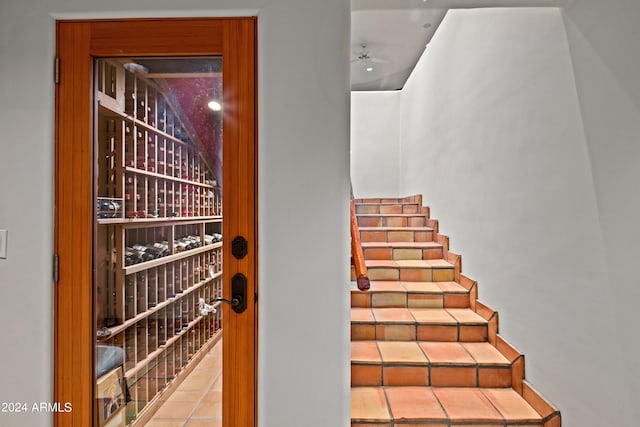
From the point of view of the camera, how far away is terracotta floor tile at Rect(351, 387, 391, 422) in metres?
1.84

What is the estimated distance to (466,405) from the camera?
6.36 feet

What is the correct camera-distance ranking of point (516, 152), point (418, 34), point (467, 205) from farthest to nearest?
point (418, 34), point (467, 205), point (516, 152)

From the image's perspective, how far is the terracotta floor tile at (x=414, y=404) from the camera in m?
1.84

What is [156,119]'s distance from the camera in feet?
4.66

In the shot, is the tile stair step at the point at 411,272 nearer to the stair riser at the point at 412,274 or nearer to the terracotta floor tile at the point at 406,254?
the stair riser at the point at 412,274

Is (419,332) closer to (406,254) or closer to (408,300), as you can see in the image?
(408,300)

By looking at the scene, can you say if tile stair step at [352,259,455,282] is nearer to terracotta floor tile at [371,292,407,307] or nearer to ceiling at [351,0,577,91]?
terracotta floor tile at [371,292,407,307]

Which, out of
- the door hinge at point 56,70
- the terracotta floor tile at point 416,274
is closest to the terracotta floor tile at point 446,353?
the terracotta floor tile at point 416,274


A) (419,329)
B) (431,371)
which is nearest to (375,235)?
(419,329)

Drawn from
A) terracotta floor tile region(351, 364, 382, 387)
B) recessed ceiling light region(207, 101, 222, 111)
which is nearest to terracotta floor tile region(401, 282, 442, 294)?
terracotta floor tile region(351, 364, 382, 387)

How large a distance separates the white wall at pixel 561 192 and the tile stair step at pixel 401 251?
48 cm

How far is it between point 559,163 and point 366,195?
13.6 ft

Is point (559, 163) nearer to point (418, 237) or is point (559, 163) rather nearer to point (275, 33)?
point (275, 33)

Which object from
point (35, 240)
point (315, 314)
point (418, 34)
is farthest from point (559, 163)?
point (418, 34)
